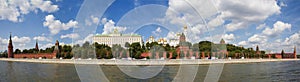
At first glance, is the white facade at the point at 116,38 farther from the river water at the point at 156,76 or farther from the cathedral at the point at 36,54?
the cathedral at the point at 36,54

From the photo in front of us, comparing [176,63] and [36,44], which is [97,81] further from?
[36,44]

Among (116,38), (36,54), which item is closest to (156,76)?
(116,38)

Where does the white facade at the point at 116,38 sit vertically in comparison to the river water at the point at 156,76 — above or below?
above

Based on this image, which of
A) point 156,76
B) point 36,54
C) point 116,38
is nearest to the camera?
point 156,76

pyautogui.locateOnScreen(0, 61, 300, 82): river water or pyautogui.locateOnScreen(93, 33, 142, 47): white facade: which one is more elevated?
pyautogui.locateOnScreen(93, 33, 142, 47): white facade

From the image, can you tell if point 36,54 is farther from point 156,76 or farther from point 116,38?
point 156,76

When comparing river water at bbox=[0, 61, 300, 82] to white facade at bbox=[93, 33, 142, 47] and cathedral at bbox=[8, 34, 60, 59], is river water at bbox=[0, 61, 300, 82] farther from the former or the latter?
cathedral at bbox=[8, 34, 60, 59]

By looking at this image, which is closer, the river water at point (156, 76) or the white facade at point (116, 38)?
the river water at point (156, 76)

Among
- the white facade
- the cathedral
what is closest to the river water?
the white facade

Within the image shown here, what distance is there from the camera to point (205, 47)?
5400 centimetres

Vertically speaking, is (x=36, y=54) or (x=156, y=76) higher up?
(x=36, y=54)

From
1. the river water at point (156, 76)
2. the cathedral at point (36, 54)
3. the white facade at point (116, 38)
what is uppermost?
the white facade at point (116, 38)

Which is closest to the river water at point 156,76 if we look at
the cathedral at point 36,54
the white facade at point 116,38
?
the white facade at point 116,38

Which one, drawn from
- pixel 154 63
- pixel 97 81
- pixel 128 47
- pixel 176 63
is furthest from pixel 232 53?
pixel 97 81
